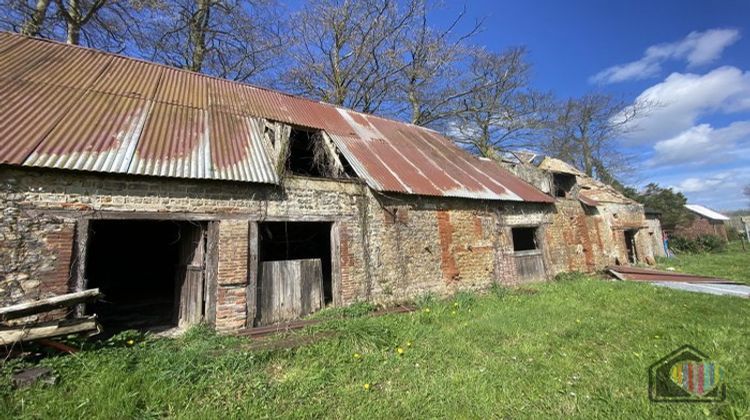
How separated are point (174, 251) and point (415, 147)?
8713 millimetres

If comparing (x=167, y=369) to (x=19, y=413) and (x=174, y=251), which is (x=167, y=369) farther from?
(x=174, y=251)

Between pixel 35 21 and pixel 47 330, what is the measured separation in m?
13.1

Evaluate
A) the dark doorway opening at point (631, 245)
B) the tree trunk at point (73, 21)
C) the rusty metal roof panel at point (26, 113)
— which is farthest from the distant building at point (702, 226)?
the tree trunk at point (73, 21)

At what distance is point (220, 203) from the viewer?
233 inches

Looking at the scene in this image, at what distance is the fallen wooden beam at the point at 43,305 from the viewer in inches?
154

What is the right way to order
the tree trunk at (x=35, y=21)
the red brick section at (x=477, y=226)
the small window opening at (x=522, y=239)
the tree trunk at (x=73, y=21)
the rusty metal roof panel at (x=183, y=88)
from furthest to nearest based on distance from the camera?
the small window opening at (x=522, y=239), the tree trunk at (x=73, y=21), the tree trunk at (x=35, y=21), the red brick section at (x=477, y=226), the rusty metal roof panel at (x=183, y=88)

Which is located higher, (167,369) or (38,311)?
(38,311)

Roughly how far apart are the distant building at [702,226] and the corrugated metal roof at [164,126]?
2331cm

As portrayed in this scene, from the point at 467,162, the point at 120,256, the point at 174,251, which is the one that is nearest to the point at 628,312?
the point at 467,162

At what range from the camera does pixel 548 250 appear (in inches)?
430

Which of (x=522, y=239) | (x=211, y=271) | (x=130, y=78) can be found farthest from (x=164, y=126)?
A: (x=522, y=239)

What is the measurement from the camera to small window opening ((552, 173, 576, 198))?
12.6 m

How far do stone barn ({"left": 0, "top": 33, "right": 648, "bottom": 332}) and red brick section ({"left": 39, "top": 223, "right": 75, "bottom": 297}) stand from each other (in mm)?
16

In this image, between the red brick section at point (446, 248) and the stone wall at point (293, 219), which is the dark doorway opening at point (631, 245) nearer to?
the stone wall at point (293, 219)
